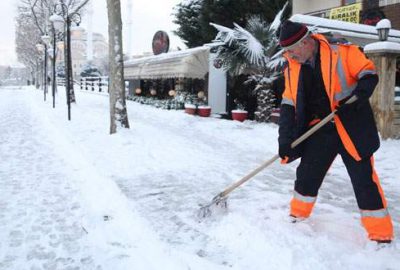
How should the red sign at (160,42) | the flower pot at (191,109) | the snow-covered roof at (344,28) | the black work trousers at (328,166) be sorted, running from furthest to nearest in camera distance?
the red sign at (160,42) → the flower pot at (191,109) → the snow-covered roof at (344,28) → the black work trousers at (328,166)

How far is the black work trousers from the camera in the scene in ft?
10.7

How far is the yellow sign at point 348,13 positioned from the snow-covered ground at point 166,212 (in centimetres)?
839

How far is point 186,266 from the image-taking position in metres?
3.12

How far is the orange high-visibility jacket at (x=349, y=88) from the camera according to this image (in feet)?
10.5

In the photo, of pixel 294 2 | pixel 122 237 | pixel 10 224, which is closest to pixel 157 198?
pixel 122 237

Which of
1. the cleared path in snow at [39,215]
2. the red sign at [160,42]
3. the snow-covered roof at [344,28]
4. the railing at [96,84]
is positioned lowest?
the cleared path in snow at [39,215]

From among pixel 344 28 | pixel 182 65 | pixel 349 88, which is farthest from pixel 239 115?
pixel 349 88

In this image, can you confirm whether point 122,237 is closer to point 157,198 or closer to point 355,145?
point 157,198

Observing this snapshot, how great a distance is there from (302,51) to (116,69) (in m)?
6.73

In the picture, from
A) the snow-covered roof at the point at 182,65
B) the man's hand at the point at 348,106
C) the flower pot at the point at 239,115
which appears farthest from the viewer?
the snow-covered roof at the point at 182,65

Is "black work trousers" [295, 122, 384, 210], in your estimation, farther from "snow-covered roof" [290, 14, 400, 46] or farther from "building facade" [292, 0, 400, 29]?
"building facade" [292, 0, 400, 29]

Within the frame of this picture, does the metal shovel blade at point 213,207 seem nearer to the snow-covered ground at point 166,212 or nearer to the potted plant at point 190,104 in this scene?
the snow-covered ground at point 166,212

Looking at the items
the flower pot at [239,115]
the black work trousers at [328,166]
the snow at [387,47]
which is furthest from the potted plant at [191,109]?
the black work trousers at [328,166]

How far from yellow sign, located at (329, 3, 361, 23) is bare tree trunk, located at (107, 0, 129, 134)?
378 inches
